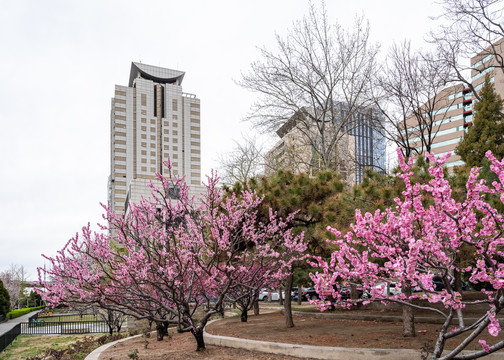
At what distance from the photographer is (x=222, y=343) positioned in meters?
9.23

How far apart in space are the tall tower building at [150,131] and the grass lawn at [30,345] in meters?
68.8

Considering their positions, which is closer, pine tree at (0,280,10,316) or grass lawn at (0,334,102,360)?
grass lawn at (0,334,102,360)

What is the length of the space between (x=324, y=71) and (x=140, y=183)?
46.8m

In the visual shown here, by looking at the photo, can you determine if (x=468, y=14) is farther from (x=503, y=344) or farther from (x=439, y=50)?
(x=503, y=344)

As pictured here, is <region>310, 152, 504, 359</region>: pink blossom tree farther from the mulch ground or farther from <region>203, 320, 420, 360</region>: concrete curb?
the mulch ground

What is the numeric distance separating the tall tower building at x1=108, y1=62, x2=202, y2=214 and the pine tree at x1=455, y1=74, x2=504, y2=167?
76082 millimetres

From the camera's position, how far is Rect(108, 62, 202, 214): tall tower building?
92938 mm

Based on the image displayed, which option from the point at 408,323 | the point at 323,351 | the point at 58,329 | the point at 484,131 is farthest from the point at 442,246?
the point at 58,329

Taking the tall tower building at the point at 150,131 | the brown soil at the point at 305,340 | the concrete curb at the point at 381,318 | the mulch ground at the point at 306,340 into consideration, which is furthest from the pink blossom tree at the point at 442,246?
the tall tower building at the point at 150,131

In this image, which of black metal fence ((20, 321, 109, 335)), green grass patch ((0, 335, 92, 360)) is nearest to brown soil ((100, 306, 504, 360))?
green grass patch ((0, 335, 92, 360))

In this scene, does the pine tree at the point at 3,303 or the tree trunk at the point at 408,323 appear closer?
the tree trunk at the point at 408,323

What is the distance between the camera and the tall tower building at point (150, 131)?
92.9m

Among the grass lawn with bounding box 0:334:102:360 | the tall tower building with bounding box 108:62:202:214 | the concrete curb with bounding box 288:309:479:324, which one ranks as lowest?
the grass lawn with bounding box 0:334:102:360

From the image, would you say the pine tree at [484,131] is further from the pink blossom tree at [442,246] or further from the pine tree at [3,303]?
the pine tree at [3,303]
